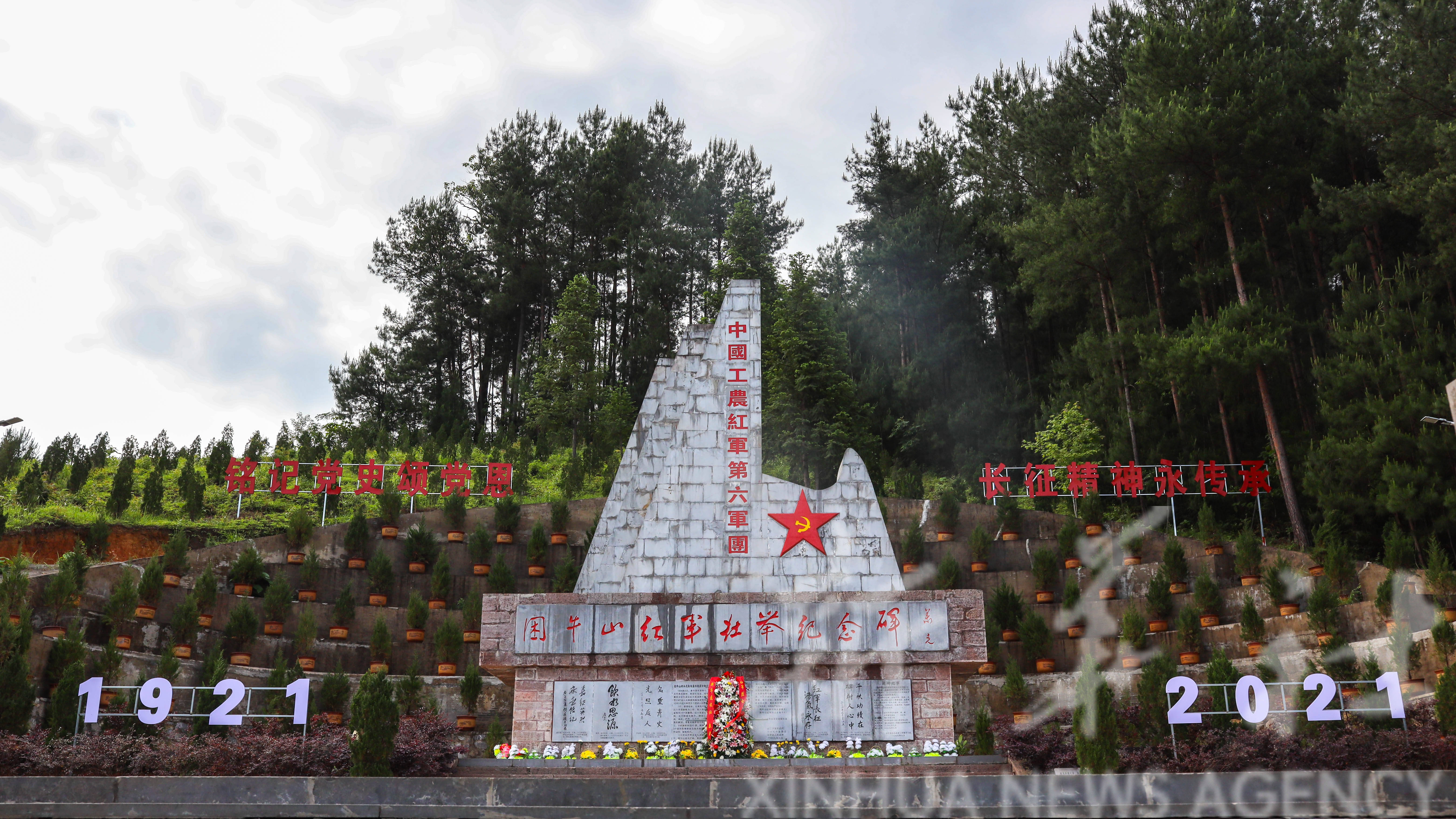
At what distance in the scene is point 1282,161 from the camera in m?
17.8

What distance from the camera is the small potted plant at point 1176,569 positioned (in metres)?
14.5

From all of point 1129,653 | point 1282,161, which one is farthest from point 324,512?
point 1282,161

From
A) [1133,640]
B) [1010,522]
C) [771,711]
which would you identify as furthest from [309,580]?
[1133,640]

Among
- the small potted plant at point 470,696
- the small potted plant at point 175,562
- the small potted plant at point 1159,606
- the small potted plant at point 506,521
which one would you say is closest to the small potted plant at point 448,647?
the small potted plant at point 470,696

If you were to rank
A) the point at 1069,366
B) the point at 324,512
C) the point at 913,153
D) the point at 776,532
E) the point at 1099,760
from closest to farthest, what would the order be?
the point at 1099,760
the point at 776,532
the point at 324,512
the point at 1069,366
the point at 913,153

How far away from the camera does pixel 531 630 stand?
1112cm

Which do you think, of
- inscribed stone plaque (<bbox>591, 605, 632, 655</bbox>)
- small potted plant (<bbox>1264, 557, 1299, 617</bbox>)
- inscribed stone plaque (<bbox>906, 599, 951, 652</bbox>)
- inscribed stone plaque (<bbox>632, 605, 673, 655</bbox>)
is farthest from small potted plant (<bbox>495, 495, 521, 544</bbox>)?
small potted plant (<bbox>1264, 557, 1299, 617</bbox>)

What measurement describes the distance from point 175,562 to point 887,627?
376 inches

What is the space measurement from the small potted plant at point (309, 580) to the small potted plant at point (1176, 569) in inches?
473

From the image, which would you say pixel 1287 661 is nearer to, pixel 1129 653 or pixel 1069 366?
pixel 1129 653

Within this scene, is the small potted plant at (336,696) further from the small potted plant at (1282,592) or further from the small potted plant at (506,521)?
the small potted plant at (1282,592)

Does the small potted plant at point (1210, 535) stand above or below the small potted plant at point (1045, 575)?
above

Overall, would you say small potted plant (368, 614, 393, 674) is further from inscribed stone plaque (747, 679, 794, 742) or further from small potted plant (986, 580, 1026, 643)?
small potted plant (986, 580, 1026, 643)

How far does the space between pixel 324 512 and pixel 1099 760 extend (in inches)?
515
